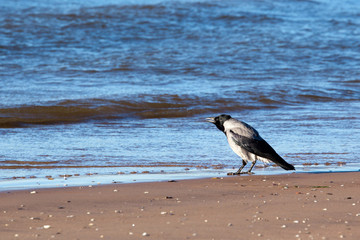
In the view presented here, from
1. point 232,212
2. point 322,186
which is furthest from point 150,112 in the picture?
point 232,212

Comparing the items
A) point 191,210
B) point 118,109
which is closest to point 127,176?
point 191,210

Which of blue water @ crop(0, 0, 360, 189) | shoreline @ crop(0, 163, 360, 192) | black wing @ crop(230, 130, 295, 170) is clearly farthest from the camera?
blue water @ crop(0, 0, 360, 189)

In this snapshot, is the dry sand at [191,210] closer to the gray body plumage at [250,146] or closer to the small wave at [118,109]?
the gray body plumage at [250,146]

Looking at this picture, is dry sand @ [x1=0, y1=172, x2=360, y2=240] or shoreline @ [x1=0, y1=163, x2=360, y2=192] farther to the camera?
shoreline @ [x1=0, y1=163, x2=360, y2=192]

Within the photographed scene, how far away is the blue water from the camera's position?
769 centimetres

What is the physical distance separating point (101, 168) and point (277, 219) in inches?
110

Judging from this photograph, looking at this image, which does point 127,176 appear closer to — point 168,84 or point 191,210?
point 191,210

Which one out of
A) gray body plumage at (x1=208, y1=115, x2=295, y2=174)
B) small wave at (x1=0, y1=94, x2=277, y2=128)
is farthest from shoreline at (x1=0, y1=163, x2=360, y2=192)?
small wave at (x1=0, y1=94, x2=277, y2=128)

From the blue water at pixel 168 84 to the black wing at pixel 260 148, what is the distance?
38cm

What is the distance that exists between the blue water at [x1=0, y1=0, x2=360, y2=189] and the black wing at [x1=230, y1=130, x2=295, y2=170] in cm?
38

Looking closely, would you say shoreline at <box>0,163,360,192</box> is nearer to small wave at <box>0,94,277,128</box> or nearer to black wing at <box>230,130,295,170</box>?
black wing at <box>230,130,295,170</box>

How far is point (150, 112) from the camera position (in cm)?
1155

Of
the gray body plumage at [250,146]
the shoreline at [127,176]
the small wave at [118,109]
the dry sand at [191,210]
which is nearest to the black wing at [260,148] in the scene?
the gray body plumage at [250,146]

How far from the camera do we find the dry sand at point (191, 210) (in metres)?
4.21
